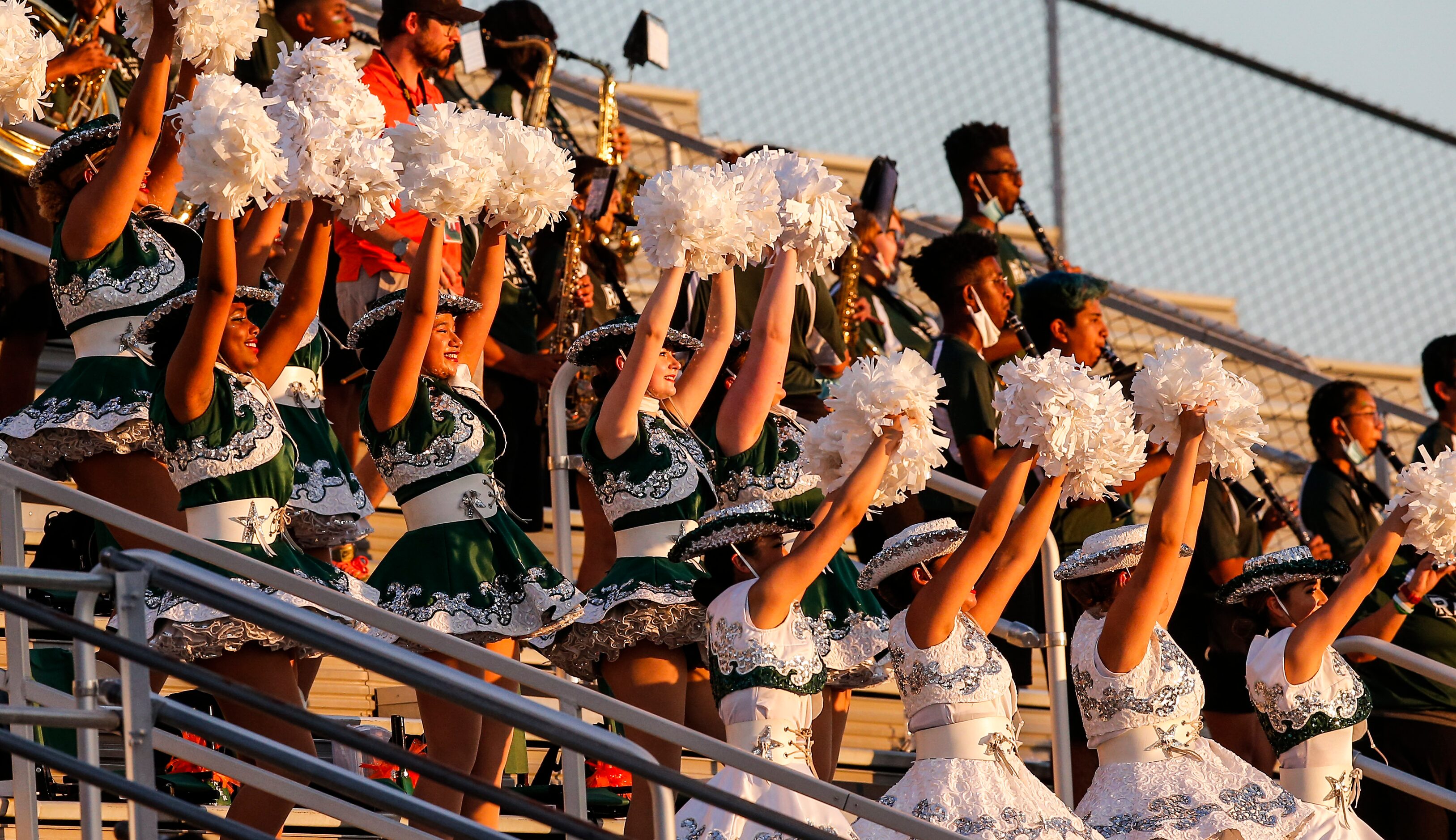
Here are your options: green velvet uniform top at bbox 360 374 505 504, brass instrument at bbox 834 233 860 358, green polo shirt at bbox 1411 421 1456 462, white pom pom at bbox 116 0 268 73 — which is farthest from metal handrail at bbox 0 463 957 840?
green polo shirt at bbox 1411 421 1456 462

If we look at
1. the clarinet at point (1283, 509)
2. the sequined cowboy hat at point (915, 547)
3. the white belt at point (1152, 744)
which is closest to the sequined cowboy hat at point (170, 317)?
the sequined cowboy hat at point (915, 547)

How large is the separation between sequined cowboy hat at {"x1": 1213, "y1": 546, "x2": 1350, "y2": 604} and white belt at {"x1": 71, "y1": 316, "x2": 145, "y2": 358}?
9.47 ft

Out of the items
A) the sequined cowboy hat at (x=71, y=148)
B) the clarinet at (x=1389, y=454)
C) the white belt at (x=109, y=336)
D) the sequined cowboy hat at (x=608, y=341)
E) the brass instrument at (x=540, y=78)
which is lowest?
the white belt at (x=109, y=336)

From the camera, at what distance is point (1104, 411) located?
4.41 metres

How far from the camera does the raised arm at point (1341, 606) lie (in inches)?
196

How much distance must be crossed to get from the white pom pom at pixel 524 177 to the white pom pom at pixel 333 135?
0.80ft

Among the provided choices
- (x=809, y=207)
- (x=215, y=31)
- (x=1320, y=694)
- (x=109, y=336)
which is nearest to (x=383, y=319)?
(x=109, y=336)

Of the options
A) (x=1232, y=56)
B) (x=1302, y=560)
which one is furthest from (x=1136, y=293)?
(x=1302, y=560)

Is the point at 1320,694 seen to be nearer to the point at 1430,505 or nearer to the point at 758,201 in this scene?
the point at 1430,505

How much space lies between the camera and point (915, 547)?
4.57 meters

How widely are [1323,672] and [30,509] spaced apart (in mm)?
3686

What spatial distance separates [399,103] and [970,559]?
2608mm

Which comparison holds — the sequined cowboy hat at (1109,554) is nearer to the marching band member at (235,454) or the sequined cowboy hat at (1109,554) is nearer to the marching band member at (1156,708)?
the marching band member at (1156,708)

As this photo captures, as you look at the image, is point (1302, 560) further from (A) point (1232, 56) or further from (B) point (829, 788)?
(A) point (1232, 56)
